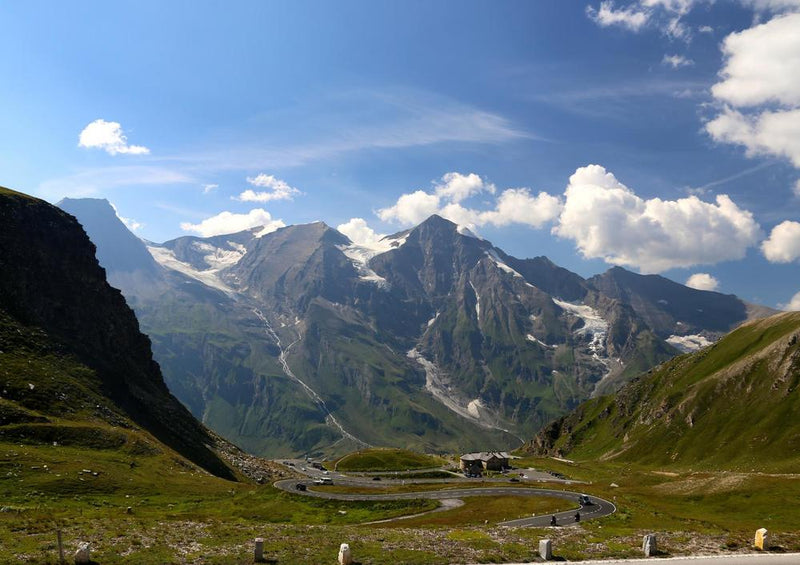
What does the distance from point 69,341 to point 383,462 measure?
10343 centimetres

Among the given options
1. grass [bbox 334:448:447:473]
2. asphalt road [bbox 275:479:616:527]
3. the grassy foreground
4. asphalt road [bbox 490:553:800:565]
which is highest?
asphalt road [bbox 490:553:800:565]

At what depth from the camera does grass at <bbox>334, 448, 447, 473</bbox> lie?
168125 mm

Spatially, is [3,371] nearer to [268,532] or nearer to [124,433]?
[124,433]

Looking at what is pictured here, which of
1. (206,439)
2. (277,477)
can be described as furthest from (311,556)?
(206,439)

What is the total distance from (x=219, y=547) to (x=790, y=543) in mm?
43780

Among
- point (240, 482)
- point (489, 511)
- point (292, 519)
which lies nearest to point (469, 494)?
point (489, 511)

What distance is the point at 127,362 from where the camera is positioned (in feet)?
504

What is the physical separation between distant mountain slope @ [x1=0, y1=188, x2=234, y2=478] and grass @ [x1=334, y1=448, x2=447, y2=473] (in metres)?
48.5

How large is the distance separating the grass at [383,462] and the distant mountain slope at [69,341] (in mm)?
48543

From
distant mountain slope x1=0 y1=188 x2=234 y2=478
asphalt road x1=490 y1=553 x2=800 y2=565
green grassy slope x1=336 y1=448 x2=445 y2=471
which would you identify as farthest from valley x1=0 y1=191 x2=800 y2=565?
asphalt road x1=490 y1=553 x2=800 y2=565

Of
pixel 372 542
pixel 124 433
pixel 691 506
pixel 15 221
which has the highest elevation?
pixel 15 221

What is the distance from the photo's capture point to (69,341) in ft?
428

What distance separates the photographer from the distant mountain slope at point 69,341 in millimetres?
108312

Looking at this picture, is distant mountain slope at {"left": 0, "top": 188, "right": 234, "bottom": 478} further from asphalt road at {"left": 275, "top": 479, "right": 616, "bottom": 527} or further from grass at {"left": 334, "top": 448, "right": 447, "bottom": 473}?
grass at {"left": 334, "top": 448, "right": 447, "bottom": 473}
